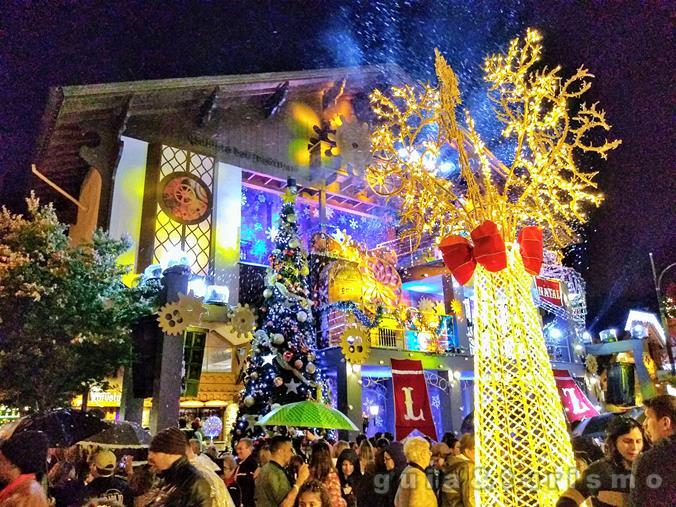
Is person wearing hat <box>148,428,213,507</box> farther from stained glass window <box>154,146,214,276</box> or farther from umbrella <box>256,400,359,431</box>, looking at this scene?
stained glass window <box>154,146,214,276</box>

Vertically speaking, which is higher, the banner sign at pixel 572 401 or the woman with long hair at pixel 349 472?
the banner sign at pixel 572 401

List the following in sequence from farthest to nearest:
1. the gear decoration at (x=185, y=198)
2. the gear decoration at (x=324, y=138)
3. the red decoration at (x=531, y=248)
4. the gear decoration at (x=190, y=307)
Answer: the gear decoration at (x=324, y=138) < the gear decoration at (x=185, y=198) < the gear decoration at (x=190, y=307) < the red decoration at (x=531, y=248)

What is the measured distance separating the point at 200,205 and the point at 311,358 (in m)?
7.09

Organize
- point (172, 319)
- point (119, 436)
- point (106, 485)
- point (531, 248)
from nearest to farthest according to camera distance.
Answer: point (531, 248), point (106, 485), point (119, 436), point (172, 319)

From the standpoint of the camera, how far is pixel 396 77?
22.1 metres

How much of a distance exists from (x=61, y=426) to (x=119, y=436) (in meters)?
1.90

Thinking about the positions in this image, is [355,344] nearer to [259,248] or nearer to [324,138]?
[259,248]

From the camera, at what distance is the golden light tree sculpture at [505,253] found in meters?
3.13

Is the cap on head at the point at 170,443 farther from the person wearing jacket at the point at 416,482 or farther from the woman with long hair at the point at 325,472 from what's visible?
the woman with long hair at the point at 325,472

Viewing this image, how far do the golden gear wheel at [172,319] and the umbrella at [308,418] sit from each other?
512 cm

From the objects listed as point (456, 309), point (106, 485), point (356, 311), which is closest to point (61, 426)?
point (106, 485)

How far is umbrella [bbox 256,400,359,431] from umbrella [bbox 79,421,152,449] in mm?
1957

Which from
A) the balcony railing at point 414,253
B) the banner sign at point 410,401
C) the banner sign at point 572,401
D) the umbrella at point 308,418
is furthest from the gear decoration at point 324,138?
the umbrella at point 308,418

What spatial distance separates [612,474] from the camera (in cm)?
289
